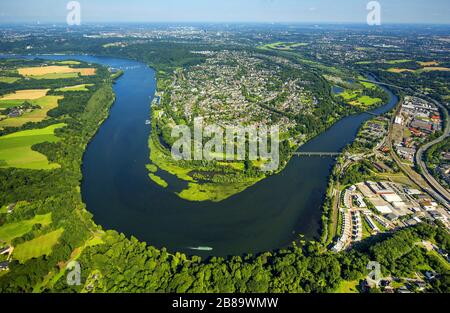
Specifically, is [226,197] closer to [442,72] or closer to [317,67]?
[317,67]

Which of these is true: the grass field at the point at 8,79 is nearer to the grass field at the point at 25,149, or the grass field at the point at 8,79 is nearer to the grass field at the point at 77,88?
the grass field at the point at 77,88

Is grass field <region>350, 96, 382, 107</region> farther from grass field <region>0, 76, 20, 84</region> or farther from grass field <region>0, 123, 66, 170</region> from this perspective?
grass field <region>0, 76, 20, 84</region>

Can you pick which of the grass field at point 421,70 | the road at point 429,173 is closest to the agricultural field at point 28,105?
the road at point 429,173

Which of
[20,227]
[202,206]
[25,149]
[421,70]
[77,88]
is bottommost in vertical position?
[20,227]

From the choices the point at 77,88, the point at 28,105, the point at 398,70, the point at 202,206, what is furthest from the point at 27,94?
the point at 398,70

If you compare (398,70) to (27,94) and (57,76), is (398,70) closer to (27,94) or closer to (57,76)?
(57,76)

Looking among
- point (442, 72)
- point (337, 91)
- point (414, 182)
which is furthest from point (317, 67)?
point (414, 182)

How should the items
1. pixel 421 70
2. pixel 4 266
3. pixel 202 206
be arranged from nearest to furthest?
pixel 4 266 → pixel 202 206 → pixel 421 70
